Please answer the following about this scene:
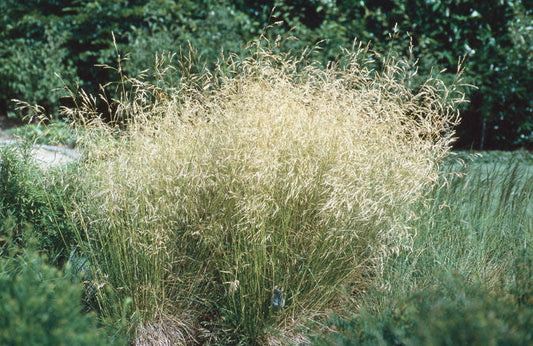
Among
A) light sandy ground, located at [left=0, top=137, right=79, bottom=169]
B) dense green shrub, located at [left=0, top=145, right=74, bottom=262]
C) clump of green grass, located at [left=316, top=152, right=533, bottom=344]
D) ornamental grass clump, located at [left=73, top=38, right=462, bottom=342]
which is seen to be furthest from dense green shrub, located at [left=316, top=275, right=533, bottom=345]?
light sandy ground, located at [left=0, top=137, right=79, bottom=169]

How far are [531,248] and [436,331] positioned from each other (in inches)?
60.9

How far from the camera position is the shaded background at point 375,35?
23.9 feet

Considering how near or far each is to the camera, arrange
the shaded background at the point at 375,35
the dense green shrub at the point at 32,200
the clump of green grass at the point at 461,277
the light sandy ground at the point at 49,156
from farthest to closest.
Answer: the shaded background at the point at 375,35, the light sandy ground at the point at 49,156, the dense green shrub at the point at 32,200, the clump of green grass at the point at 461,277

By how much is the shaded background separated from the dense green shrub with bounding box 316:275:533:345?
17.0 ft

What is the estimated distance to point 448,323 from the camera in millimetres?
1635

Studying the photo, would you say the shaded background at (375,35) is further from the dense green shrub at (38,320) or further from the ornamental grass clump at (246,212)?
the dense green shrub at (38,320)

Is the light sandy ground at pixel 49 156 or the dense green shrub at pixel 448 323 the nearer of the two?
the dense green shrub at pixel 448 323

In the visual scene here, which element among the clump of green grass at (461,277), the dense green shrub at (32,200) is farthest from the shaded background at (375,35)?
the dense green shrub at (32,200)

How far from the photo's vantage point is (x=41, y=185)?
313 centimetres

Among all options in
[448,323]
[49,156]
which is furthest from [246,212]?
[49,156]

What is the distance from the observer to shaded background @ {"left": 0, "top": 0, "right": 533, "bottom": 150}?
7.29m

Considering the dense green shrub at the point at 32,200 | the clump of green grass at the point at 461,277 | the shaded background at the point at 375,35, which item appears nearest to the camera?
the clump of green grass at the point at 461,277

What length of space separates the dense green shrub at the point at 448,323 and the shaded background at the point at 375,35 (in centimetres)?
518

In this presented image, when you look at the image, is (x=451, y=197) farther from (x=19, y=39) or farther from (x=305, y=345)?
(x=19, y=39)
